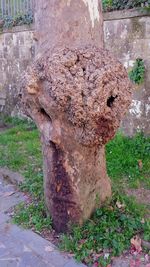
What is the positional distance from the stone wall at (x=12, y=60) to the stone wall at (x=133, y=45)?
2485 mm

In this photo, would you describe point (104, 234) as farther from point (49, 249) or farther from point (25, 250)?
point (25, 250)

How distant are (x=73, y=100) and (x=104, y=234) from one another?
4.25ft

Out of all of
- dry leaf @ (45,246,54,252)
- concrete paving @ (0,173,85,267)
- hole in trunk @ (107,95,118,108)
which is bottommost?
concrete paving @ (0,173,85,267)

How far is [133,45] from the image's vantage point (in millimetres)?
5262

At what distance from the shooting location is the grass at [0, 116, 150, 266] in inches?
122

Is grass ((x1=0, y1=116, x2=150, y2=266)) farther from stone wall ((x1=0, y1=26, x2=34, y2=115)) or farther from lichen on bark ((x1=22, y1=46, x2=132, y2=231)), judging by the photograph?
stone wall ((x1=0, y1=26, x2=34, y2=115))

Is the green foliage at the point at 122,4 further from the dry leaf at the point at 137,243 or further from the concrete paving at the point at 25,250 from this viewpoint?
the concrete paving at the point at 25,250

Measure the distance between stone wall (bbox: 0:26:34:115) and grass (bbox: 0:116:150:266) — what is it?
220 cm

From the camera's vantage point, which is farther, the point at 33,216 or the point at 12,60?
the point at 12,60

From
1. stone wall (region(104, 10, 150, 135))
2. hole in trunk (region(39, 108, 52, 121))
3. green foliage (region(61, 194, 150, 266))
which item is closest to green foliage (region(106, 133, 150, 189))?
stone wall (region(104, 10, 150, 135))

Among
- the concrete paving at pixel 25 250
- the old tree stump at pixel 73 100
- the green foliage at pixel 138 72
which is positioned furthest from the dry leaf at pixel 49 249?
the green foliage at pixel 138 72

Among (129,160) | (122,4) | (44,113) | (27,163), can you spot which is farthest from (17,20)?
(44,113)

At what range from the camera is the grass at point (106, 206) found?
10.2ft

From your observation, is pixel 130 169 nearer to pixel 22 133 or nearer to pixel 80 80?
pixel 80 80
